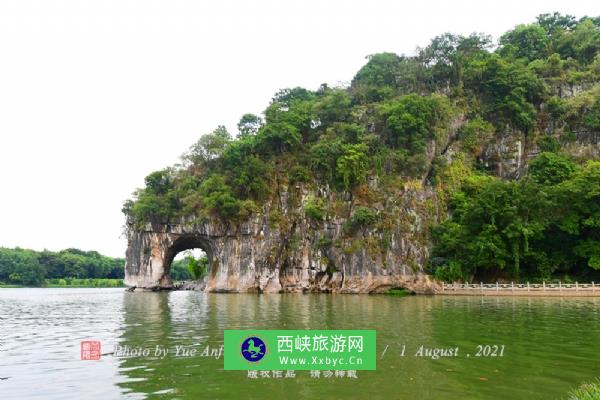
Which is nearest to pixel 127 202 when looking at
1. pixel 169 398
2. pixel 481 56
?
pixel 481 56

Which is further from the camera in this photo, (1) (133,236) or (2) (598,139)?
(1) (133,236)

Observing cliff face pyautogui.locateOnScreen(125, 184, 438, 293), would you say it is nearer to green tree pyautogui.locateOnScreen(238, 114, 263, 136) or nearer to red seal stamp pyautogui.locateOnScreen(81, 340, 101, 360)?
green tree pyautogui.locateOnScreen(238, 114, 263, 136)

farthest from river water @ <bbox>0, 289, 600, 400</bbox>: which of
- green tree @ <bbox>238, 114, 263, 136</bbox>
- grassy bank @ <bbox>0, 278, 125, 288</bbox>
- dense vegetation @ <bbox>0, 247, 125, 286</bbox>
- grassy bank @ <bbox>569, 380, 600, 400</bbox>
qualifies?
dense vegetation @ <bbox>0, 247, 125, 286</bbox>

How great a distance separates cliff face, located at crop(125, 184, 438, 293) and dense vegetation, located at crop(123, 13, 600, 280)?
0.99 metres

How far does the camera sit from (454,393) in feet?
21.0

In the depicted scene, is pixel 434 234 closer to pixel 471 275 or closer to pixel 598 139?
pixel 471 275

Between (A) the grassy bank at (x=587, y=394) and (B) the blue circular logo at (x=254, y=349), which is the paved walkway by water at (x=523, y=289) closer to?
(A) the grassy bank at (x=587, y=394)

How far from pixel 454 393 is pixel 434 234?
99.0 ft

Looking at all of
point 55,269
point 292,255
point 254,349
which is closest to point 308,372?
point 254,349

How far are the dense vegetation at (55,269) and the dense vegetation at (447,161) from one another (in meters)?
37.7

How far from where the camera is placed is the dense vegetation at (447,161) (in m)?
32.1

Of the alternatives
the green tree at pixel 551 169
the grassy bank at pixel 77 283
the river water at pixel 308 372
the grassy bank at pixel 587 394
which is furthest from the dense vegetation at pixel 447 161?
the grassy bank at pixel 77 283

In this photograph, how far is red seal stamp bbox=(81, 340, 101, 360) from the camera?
30.6 ft

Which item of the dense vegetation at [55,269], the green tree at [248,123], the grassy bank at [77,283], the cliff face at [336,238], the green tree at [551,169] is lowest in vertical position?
the grassy bank at [77,283]
